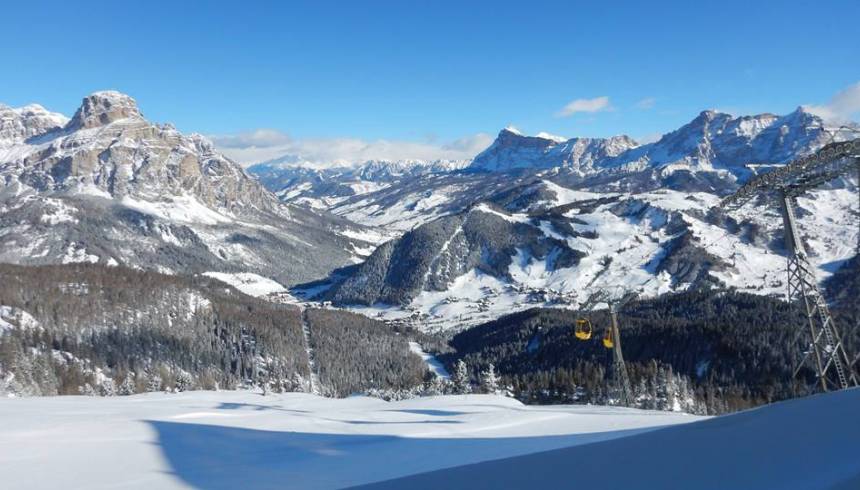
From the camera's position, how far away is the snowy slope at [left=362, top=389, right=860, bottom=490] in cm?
773

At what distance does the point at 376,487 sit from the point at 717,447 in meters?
5.58

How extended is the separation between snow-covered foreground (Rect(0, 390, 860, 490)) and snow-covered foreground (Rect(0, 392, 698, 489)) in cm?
6

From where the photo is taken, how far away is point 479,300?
7657 inches

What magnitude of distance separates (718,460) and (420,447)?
10.5 meters

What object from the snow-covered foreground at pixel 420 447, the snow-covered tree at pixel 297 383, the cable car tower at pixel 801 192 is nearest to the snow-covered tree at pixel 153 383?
the snow-covered tree at pixel 297 383

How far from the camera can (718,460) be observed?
8820 millimetres

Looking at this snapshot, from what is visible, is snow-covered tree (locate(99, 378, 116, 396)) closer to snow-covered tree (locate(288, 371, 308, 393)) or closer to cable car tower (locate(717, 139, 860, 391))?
snow-covered tree (locate(288, 371, 308, 393))

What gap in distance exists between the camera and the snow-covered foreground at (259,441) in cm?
1398

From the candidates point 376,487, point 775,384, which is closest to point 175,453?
point 376,487

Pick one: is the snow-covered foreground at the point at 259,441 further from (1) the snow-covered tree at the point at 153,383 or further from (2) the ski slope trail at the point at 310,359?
(2) the ski slope trail at the point at 310,359

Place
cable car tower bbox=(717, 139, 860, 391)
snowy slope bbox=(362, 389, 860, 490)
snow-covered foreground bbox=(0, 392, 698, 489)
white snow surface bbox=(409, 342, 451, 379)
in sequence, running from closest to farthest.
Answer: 1. snowy slope bbox=(362, 389, 860, 490)
2. snow-covered foreground bbox=(0, 392, 698, 489)
3. cable car tower bbox=(717, 139, 860, 391)
4. white snow surface bbox=(409, 342, 451, 379)

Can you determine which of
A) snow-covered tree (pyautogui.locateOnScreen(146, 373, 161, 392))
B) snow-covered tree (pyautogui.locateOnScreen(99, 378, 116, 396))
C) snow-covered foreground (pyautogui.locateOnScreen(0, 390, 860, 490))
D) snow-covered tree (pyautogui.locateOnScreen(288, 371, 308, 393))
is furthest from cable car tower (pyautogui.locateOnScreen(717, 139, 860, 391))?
snow-covered tree (pyautogui.locateOnScreen(288, 371, 308, 393))

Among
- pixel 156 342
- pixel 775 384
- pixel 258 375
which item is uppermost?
pixel 156 342

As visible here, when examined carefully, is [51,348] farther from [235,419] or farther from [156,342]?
[235,419]
